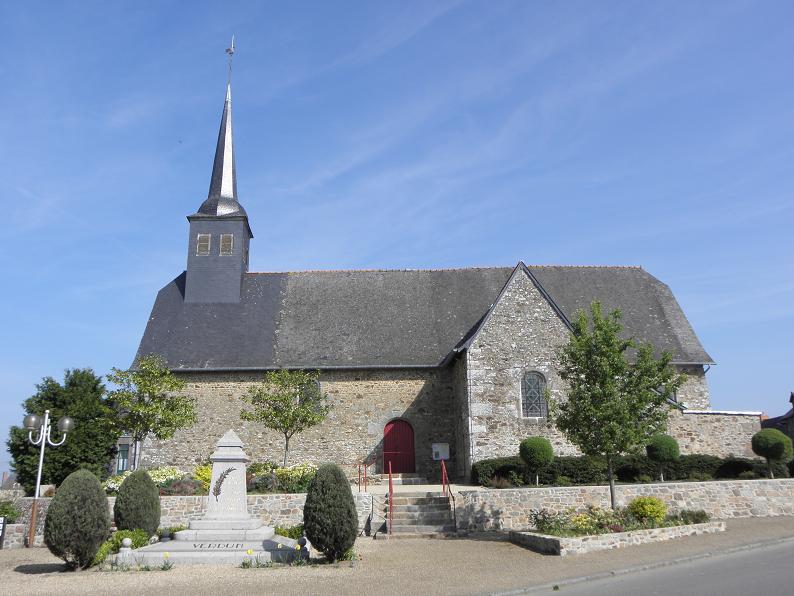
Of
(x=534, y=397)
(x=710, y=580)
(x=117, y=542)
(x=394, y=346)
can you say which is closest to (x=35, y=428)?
(x=117, y=542)

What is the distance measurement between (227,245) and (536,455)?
1376cm

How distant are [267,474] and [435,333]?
8.26 metres

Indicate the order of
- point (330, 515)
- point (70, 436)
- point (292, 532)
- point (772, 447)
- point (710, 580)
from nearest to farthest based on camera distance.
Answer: point (710, 580) → point (330, 515) → point (292, 532) → point (772, 447) → point (70, 436)

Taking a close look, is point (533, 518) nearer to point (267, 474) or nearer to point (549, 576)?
point (549, 576)

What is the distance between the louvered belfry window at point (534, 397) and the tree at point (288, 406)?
5.78 m

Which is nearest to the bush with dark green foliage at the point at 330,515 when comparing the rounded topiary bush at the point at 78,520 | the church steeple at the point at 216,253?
the rounded topiary bush at the point at 78,520

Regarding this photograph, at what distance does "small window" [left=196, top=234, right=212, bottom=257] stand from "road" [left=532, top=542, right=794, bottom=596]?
740 inches

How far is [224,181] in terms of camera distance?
25.0m

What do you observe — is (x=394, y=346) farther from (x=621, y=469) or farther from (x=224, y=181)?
(x=224, y=181)

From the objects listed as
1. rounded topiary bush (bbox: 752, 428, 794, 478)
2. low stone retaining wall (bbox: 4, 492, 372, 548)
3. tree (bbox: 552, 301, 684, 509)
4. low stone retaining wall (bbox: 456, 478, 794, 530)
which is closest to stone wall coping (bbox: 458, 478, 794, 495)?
low stone retaining wall (bbox: 456, 478, 794, 530)

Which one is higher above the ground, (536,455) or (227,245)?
(227,245)

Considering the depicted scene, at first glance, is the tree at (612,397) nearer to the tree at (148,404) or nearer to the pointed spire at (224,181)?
the tree at (148,404)

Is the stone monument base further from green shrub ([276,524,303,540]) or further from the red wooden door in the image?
the red wooden door

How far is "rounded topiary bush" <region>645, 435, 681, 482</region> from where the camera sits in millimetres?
17156
